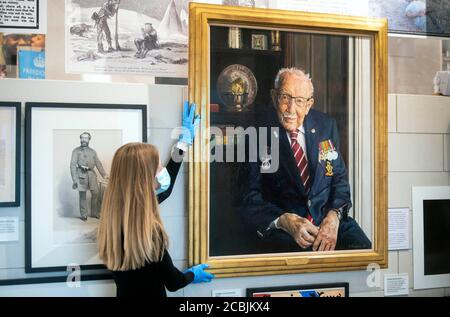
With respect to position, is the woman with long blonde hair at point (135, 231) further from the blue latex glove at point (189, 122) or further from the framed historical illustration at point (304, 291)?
the framed historical illustration at point (304, 291)

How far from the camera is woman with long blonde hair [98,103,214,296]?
3.21 ft

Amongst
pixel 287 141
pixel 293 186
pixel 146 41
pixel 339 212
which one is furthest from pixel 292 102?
pixel 146 41

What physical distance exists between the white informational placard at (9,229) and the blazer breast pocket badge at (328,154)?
93 centimetres

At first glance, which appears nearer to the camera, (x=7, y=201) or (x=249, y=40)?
(x=7, y=201)

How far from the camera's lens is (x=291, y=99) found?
1205mm

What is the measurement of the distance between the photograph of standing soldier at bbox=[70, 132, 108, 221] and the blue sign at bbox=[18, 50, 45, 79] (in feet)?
0.74

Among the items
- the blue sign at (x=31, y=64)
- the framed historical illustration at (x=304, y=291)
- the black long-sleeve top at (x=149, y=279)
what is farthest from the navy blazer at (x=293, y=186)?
the blue sign at (x=31, y=64)

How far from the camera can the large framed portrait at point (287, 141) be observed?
1143 millimetres

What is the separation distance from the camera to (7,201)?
3.50 ft

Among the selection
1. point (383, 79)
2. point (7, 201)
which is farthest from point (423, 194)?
point (7, 201)

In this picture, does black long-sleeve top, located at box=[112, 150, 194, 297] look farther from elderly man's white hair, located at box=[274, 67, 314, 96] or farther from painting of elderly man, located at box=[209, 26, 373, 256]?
elderly man's white hair, located at box=[274, 67, 314, 96]
